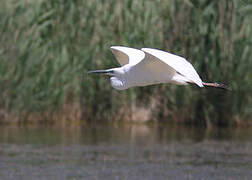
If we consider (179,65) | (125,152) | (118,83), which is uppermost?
(179,65)

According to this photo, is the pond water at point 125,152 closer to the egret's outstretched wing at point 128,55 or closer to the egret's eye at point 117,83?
the egret's eye at point 117,83

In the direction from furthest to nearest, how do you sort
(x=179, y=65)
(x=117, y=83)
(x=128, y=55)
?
(x=128, y=55) < (x=117, y=83) < (x=179, y=65)

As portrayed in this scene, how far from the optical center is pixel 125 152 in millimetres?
9609

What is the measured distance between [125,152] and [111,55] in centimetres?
228

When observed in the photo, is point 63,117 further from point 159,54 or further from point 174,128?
point 159,54

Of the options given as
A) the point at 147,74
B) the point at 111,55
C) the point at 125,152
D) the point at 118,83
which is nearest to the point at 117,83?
the point at 118,83

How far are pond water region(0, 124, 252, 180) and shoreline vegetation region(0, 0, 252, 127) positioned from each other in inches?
13.4

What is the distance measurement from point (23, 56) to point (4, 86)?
524 mm

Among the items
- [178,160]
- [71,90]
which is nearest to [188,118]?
[71,90]

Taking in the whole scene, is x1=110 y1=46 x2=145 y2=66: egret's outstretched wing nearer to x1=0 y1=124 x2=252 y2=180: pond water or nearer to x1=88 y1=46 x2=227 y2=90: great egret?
x1=88 y1=46 x2=227 y2=90: great egret

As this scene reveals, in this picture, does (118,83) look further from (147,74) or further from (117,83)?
(147,74)

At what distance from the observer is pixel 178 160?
30.2ft

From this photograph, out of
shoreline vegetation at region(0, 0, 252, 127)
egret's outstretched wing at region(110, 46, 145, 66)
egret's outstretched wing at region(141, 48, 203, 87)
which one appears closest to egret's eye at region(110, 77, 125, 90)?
egret's outstretched wing at region(110, 46, 145, 66)

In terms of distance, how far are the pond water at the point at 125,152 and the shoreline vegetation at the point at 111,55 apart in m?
0.34
